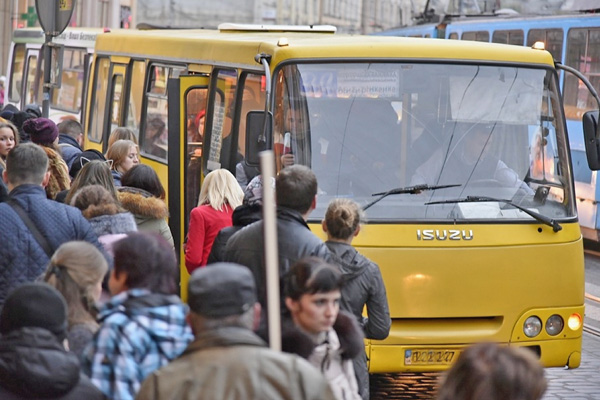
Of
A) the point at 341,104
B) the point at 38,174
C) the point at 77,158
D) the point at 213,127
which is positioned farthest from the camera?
the point at 213,127

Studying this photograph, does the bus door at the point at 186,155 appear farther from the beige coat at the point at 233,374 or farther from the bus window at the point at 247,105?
the beige coat at the point at 233,374

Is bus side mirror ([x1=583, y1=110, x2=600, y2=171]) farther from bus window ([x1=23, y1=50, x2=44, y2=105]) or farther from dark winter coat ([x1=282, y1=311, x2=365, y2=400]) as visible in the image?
bus window ([x1=23, y1=50, x2=44, y2=105])

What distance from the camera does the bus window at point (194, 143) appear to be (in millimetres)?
10602

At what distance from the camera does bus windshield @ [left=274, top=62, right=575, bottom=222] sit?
8.14 m

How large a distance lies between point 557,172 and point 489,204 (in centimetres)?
58

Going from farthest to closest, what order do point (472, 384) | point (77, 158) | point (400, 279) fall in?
1. point (77, 158)
2. point (400, 279)
3. point (472, 384)

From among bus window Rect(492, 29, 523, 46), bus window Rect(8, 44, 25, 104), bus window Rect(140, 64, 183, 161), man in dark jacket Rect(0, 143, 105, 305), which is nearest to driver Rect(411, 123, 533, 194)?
man in dark jacket Rect(0, 143, 105, 305)

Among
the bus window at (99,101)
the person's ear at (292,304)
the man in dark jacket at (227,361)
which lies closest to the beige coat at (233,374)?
the man in dark jacket at (227,361)

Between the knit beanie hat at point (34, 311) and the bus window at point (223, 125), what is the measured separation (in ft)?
18.8

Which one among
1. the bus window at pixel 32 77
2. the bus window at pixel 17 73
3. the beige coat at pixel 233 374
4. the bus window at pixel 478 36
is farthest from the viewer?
the bus window at pixel 17 73

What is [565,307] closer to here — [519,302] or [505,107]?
[519,302]

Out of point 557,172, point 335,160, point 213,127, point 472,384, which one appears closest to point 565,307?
point 557,172

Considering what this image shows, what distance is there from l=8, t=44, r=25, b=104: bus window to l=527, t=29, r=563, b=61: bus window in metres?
11.6

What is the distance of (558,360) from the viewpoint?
26.8ft
